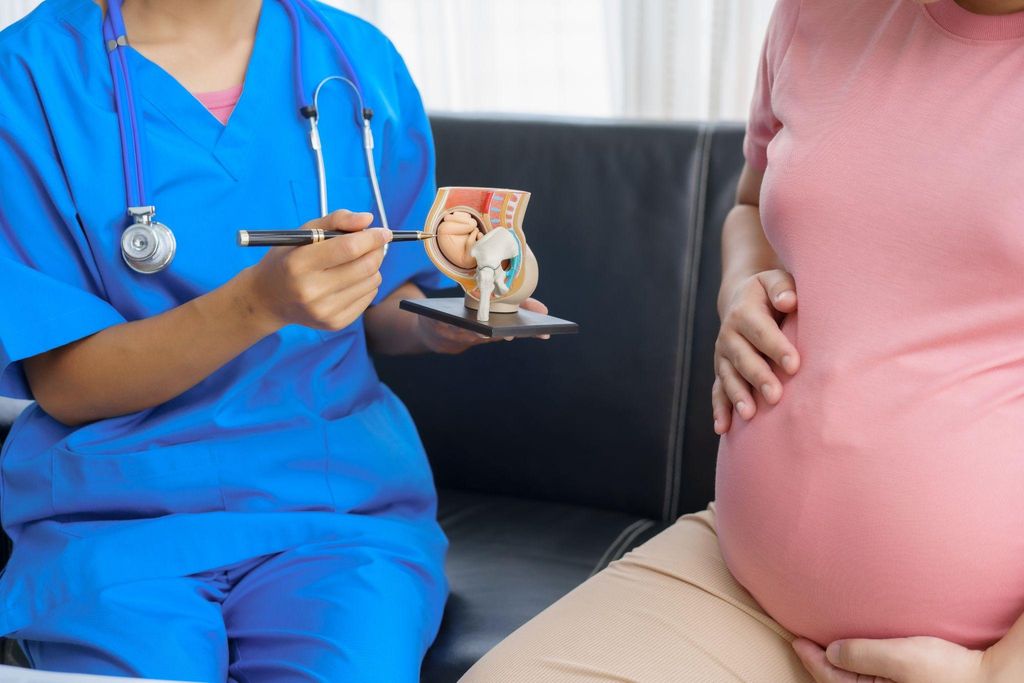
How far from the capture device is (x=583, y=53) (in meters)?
2.33

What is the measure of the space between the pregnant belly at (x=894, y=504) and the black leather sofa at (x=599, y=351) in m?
0.57

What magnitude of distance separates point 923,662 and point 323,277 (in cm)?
60

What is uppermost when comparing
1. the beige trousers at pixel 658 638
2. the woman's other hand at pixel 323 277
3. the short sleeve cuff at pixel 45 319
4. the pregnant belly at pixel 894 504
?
the woman's other hand at pixel 323 277

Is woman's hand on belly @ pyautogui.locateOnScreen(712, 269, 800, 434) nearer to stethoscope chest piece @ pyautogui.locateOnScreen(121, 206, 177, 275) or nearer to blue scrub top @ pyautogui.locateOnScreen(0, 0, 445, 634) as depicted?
blue scrub top @ pyautogui.locateOnScreen(0, 0, 445, 634)

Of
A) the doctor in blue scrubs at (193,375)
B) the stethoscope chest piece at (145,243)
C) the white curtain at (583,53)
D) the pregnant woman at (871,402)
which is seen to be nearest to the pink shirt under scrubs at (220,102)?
the doctor in blue scrubs at (193,375)

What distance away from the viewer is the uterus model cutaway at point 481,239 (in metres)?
1.11

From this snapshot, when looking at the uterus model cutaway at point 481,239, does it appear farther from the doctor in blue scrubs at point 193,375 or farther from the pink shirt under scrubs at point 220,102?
the pink shirt under scrubs at point 220,102

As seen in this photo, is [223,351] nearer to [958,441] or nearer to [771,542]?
[771,542]

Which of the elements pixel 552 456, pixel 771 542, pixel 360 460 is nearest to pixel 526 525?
pixel 552 456

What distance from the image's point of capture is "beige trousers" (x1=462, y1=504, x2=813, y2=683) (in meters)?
0.96

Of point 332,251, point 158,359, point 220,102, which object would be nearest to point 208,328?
point 158,359

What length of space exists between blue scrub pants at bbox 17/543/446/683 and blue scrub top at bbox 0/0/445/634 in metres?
0.02

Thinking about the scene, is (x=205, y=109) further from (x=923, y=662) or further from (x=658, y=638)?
(x=923, y=662)

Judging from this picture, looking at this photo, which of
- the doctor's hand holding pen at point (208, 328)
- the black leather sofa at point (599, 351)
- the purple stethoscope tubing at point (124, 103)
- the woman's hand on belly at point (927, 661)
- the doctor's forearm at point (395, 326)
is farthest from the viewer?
the black leather sofa at point (599, 351)
